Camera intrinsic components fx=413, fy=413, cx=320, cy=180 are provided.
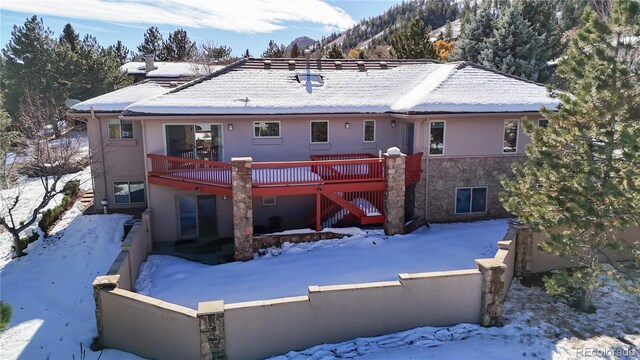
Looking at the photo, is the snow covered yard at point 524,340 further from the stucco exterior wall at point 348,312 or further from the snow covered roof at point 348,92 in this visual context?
the snow covered roof at point 348,92

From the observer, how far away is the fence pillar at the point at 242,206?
12887mm

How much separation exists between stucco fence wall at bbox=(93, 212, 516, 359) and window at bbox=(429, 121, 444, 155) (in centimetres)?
637

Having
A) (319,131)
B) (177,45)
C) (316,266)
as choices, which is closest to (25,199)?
(319,131)

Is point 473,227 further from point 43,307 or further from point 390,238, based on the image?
point 43,307

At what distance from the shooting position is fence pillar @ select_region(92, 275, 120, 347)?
903cm

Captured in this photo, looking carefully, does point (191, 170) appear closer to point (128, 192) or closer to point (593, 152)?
point (128, 192)

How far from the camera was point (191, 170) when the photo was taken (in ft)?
48.0

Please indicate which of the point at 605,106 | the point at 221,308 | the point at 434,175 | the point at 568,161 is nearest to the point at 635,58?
the point at 605,106

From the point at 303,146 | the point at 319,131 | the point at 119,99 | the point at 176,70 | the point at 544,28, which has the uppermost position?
the point at 544,28

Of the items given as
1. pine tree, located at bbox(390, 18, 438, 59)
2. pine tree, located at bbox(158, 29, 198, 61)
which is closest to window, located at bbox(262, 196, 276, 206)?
pine tree, located at bbox(390, 18, 438, 59)

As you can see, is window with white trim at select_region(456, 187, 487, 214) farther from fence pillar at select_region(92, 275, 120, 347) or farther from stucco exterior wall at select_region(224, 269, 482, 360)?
fence pillar at select_region(92, 275, 120, 347)

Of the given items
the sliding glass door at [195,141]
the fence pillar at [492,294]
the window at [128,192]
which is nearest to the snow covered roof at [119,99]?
the sliding glass door at [195,141]

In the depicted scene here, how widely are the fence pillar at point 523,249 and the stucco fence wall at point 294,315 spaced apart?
2.08m

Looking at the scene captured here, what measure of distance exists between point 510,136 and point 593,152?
21.6 feet
